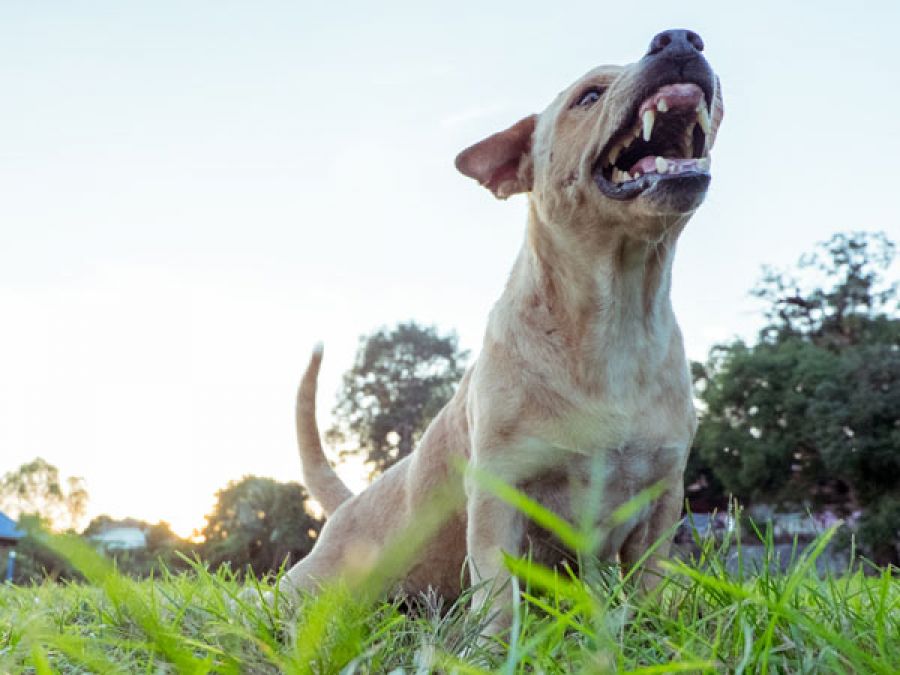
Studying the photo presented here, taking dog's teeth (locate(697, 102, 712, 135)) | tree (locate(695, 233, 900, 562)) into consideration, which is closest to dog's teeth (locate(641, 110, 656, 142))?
dog's teeth (locate(697, 102, 712, 135))

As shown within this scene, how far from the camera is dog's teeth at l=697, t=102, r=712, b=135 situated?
3.03 metres

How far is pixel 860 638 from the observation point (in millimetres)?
1609

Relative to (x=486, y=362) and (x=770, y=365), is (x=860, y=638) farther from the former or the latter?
(x=770, y=365)

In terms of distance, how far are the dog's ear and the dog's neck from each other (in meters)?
0.32

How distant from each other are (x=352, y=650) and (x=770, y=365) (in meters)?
30.8

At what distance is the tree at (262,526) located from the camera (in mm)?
31609

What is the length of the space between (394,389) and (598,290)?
39.2 meters

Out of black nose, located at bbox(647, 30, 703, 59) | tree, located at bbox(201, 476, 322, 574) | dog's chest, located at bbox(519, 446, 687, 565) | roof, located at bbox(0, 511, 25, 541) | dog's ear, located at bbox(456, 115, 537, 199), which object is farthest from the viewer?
tree, located at bbox(201, 476, 322, 574)

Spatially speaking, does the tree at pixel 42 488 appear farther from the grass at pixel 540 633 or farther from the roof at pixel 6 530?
the grass at pixel 540 633

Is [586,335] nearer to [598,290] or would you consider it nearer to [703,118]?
[598,290]

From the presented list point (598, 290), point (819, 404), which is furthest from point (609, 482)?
point (819, 404)

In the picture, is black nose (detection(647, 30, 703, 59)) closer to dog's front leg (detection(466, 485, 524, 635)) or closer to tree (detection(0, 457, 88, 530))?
dog's front leg (detection(466, 485, 524, 635))

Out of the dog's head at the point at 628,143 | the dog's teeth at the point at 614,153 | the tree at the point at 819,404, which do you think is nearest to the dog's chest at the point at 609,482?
the dog's head at the point at 628,143

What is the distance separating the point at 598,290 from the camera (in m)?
3.14
